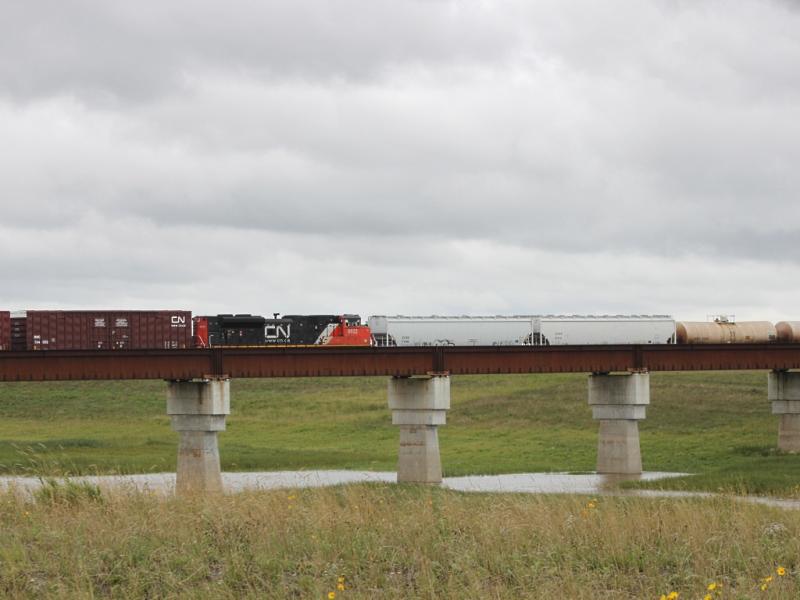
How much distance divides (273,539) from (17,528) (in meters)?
5.15

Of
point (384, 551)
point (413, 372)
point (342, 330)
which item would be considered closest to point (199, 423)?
point (413, 372)

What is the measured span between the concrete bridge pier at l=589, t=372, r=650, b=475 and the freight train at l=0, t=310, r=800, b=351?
25.3ft

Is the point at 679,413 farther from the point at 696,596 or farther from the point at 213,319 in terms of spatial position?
the point at 696,596

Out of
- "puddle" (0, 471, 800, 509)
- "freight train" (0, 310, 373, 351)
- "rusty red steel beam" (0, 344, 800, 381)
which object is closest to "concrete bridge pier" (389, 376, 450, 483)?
"rusty red steel beam" (0, 344, 800, 381)

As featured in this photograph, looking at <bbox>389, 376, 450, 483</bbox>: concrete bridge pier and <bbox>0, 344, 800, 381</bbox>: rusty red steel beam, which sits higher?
<bbox>0, 344, 800, 381</bbox>: rusty red steel beam

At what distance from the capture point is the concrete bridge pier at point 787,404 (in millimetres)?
77812

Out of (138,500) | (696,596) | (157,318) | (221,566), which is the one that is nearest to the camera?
(696,596)

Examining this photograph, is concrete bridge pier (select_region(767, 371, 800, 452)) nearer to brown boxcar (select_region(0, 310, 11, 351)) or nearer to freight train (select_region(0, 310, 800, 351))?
freight train (select_region(0, 310, 800, 351))

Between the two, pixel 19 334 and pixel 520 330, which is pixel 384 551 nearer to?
pixel 19 334

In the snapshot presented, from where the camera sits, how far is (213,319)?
6975cm

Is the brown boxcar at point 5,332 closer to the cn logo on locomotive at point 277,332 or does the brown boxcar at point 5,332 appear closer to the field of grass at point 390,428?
the field of grass at point 390,428

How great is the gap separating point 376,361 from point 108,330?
51.0 feet

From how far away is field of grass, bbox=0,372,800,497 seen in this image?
7481 cm

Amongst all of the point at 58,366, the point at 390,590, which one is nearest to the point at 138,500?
the point at 390,590
